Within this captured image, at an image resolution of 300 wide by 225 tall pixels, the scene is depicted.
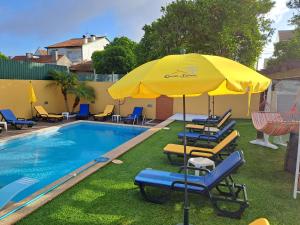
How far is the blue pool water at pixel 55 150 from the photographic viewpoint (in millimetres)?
7656

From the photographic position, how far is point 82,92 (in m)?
17.2

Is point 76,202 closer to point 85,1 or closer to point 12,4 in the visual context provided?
point 85,1

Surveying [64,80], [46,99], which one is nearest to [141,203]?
[64,80]

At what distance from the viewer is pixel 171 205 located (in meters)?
4.58

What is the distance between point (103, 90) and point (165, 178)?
47.0ft

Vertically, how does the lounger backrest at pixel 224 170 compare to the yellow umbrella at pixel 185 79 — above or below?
below

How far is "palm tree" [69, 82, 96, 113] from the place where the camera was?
17.0 metres

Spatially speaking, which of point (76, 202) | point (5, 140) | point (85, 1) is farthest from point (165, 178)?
point (85, 1)

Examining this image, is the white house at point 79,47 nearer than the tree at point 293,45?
No

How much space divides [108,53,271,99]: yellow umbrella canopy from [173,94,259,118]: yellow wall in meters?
13.0

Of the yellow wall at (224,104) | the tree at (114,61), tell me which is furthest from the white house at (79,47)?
the yellow wall at (224,104)

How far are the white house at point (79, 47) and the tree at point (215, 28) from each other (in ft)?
103

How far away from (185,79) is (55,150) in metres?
8.89

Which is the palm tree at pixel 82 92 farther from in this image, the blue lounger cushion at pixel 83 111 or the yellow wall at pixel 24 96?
the yellow wall at pixel 24 96
